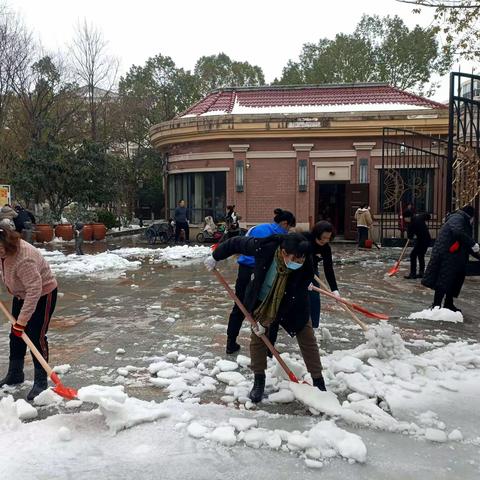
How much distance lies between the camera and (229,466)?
129 inches

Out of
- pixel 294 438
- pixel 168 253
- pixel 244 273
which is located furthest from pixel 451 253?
pixel 168 253

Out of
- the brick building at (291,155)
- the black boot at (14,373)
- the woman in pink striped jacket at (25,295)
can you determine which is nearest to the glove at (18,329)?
the woman in pink striped jacket at (25,295)

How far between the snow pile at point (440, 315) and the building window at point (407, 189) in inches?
327

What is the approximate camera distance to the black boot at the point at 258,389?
424 centimetres

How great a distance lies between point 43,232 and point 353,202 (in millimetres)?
11240

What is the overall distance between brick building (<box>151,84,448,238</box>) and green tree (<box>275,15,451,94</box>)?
15.2 m

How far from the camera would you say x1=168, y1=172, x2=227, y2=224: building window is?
19875 mm

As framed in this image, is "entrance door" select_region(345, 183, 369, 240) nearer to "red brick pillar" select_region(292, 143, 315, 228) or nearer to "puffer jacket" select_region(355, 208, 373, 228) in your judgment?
"red brick pillar" select_region(292, 143, 315, 228)

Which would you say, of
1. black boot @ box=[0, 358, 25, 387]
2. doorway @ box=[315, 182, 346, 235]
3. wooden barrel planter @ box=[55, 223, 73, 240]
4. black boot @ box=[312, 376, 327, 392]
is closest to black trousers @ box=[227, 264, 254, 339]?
black boot @ box=[312, 376, 327, 392]

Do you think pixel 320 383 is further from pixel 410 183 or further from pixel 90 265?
pixel 410 183

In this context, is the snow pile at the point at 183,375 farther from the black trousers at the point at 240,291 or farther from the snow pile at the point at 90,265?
the snow pile at the point at 90,265

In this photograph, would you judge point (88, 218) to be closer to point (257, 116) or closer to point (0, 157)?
point (0, 157)

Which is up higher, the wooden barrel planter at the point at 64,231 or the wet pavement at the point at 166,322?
the wooden barrel planter at the point at 64,231

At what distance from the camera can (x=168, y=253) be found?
15.1 metres
